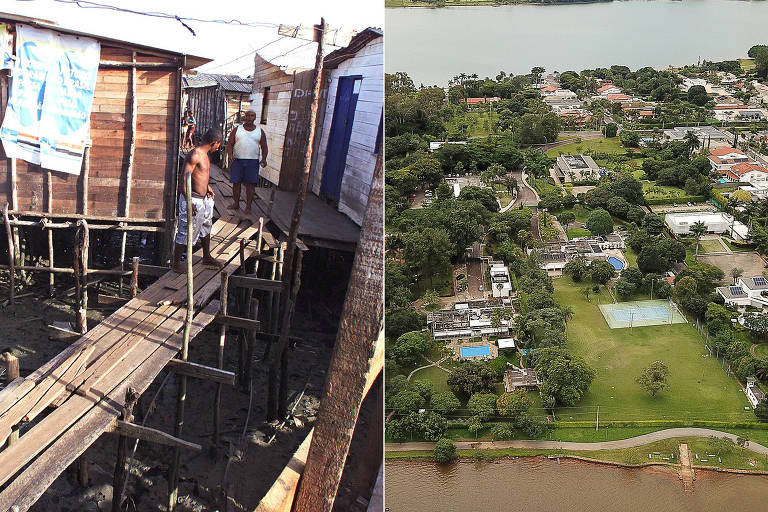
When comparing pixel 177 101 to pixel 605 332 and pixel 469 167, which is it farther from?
pixel 469 167

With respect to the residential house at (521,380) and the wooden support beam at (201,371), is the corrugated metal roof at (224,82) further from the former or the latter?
the wooden support beam at (201,371)

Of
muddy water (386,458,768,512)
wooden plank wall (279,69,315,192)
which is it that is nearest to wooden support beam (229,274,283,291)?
wooden plank wall (279,69,315,192)

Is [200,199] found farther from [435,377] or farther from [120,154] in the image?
[435,377]

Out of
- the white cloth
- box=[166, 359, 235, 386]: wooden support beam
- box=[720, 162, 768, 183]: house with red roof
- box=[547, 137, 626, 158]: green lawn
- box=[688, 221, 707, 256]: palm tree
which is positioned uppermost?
the white cloth

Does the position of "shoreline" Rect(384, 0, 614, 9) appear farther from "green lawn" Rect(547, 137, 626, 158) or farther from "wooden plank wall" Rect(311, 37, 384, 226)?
"wooden plank wall" Rect(311, 37, 384, 226)

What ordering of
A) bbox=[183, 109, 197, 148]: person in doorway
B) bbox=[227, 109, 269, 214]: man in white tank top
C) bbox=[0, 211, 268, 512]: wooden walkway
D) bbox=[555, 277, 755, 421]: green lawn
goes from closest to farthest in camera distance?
1. bbox=[0, 211, 268, 512]: wooden walkway
2. bbox=[227, 109, 269, 214]: man in white tank top
3. bbox=[183, 109, 197, 148]: person in doorway
4. bbox=[555, 277, 755, 421]: green lawn

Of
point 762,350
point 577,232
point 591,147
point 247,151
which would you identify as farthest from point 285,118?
point 591,147
